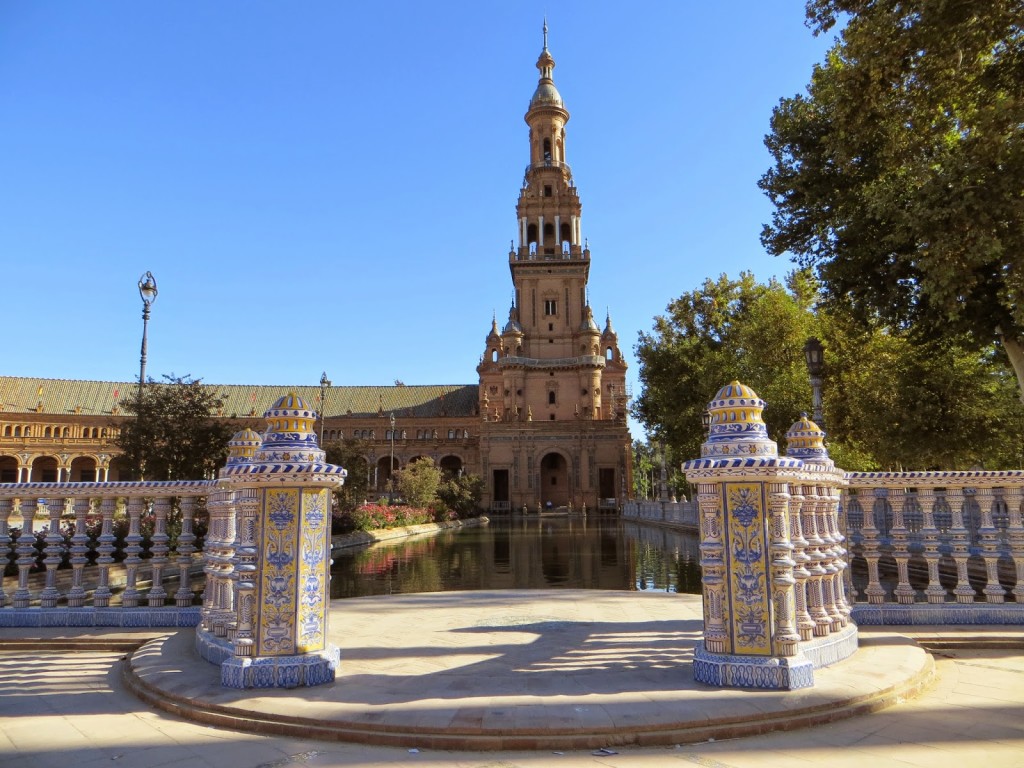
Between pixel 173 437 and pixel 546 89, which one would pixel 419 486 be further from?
pixel 546 89

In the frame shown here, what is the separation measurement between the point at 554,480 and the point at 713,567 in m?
59.2

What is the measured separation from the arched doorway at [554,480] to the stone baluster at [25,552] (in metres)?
56.0

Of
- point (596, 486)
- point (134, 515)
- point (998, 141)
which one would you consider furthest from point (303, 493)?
point (596, 486)

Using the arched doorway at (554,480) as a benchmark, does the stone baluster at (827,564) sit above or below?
below

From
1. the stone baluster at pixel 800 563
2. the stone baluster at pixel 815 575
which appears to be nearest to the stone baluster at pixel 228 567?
the stone baluster at pixel 800 563

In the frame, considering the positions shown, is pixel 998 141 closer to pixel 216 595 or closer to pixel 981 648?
pixel 981 648

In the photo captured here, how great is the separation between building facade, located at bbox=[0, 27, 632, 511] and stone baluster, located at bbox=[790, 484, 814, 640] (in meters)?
51.5

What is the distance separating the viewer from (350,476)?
27.6 metres

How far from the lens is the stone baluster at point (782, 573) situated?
15.1 ft

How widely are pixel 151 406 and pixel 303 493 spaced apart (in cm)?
1684

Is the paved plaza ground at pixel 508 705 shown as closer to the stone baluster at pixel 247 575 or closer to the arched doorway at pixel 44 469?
the stone baluster at pixel 247 575

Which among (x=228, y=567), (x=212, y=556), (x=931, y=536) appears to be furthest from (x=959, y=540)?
(x=212, y=556)

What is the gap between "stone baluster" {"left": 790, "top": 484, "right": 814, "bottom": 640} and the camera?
489cm

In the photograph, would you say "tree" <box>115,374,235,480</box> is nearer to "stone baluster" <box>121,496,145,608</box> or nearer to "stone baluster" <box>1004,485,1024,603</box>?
"stone baluster" <box>121,496,145,608</box>
